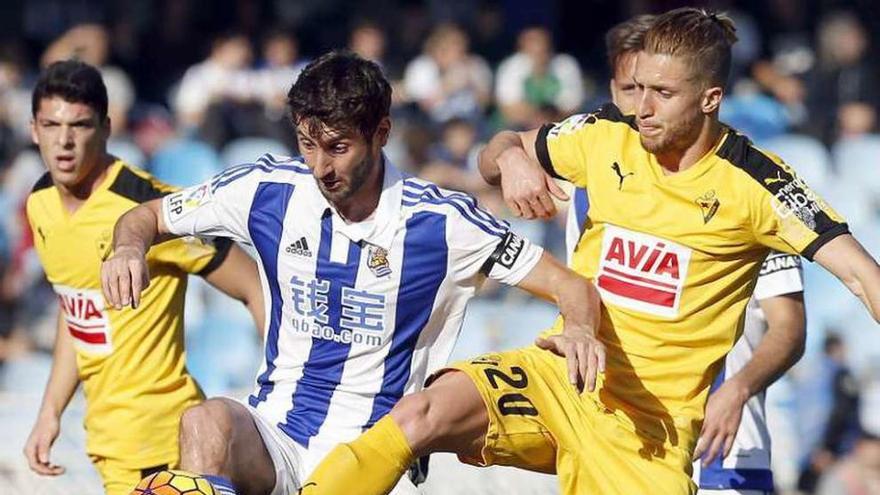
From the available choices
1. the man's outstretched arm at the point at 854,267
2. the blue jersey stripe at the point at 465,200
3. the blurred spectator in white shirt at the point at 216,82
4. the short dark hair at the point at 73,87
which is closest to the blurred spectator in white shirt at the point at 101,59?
the blurred spectator in white shirt at the point at 216,82

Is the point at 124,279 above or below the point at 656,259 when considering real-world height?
below

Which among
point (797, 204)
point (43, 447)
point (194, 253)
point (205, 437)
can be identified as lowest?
point (43, 447)

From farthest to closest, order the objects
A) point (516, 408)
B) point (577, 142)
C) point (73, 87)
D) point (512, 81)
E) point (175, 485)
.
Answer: point (512, 81), point (73, 87), point (577, 142), point (516, 408), point (175, 485)

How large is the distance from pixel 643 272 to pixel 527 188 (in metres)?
0.59

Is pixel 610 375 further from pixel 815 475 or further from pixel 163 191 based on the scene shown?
pixel 815 475

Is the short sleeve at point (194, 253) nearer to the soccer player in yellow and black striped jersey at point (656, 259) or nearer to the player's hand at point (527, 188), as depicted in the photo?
the soccer player in yellow and black striped jersey at point (656, 259)

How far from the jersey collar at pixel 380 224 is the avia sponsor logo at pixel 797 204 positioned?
4.51ft

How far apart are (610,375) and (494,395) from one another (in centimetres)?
58

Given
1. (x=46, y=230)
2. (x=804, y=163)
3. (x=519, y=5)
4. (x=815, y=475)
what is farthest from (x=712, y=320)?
(x=519, y=5)

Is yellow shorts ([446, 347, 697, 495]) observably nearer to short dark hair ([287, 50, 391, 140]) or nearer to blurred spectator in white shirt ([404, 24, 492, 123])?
short dark hair ([287, 50, 391, 140])

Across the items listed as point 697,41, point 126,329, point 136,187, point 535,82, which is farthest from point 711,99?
point 535,82

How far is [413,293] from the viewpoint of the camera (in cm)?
568

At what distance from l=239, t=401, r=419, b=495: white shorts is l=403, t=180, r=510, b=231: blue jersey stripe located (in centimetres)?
101

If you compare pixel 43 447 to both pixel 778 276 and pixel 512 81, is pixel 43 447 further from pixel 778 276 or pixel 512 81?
pixel 512 81
